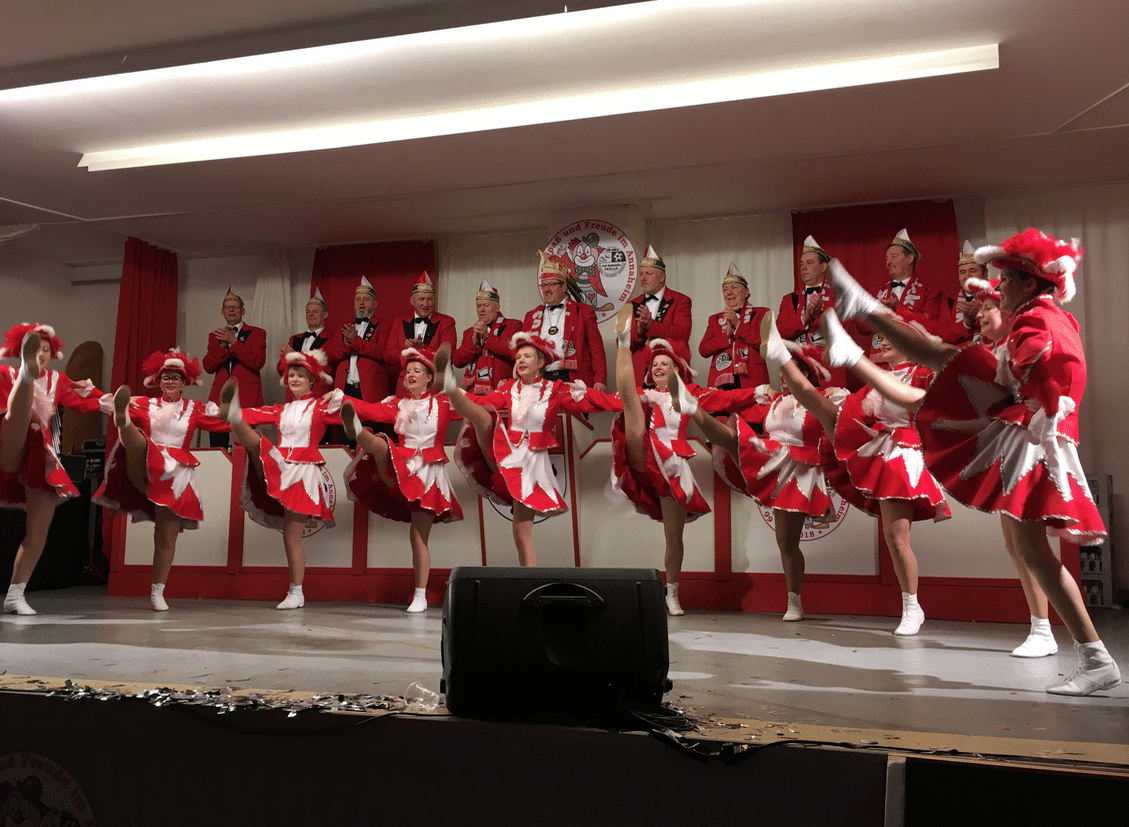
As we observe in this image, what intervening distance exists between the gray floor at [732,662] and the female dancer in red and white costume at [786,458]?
43 cm

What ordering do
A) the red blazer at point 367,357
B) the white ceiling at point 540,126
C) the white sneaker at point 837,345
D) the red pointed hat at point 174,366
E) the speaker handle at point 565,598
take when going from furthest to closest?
the red blazer at point 367,357 < the red pointed hat at point 174,366 < the white ceiling at point 540,126 < the white sneaker at point 837,345 < the speaker handle at point 565,598

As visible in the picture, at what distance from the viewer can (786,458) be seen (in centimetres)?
486

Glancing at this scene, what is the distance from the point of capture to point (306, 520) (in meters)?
5.77

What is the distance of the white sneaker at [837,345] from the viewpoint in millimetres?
2641

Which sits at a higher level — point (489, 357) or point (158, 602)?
point (489, 357)

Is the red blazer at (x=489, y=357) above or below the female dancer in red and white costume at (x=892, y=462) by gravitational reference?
above

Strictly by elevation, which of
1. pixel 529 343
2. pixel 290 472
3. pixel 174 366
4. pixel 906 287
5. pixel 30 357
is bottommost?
pixel 290 472

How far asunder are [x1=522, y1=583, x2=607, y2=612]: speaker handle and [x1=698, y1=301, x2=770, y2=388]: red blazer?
5.23 m

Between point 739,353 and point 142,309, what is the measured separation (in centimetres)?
584

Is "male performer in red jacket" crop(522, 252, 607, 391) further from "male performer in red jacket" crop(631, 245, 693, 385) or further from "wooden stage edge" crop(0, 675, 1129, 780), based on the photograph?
"wooden stage edge" crop(0, 675, 1129, 780)

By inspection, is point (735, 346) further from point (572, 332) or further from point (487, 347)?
point (487, 347)

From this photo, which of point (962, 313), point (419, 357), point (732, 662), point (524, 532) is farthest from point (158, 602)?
point (962, 313)

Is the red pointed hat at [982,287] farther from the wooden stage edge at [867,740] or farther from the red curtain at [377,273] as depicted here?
the red curtain at [377,273]

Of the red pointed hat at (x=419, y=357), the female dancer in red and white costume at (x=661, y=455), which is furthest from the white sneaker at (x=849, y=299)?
the red pointed hat at (x=419, y=357)
